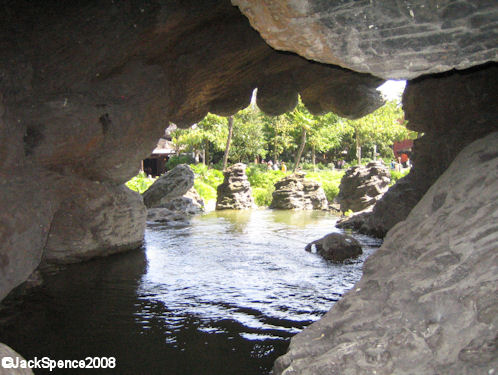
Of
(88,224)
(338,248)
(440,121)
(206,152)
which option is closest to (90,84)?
(88,224)

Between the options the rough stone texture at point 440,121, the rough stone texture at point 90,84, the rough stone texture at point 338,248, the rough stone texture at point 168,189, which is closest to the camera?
the rough stone texture at point 90,84

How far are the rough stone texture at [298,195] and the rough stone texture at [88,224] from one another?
33.7 feet

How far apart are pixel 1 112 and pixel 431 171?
22.1 feet

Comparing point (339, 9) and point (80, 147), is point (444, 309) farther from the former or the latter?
point (80, 147)

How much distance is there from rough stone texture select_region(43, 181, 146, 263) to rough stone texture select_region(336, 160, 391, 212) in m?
8.61

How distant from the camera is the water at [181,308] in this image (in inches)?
132

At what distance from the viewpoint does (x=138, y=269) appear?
20.1 feet

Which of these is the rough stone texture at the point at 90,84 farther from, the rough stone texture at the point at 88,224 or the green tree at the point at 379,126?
the green tree at the point at 379,126

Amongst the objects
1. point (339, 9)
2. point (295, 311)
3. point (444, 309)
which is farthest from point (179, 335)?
point (339, 9)

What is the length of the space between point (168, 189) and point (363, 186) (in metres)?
7.08

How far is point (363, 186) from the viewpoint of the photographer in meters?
13.3

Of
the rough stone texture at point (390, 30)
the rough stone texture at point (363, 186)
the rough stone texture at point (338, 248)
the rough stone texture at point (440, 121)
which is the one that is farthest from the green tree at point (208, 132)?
the rough stone texture at point (390, 30)

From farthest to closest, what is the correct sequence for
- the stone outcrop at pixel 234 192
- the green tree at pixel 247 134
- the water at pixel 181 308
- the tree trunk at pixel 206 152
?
the tree trunk at pixel 206 152
the green tree at pixel 247 134
the stone outcrop at pixel 234 192
the water at pixel 181 308

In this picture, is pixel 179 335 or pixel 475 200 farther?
pixel 179 335
